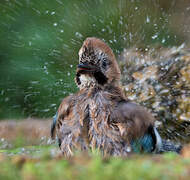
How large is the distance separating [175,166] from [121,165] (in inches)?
11.3

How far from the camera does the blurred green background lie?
641 centimetres

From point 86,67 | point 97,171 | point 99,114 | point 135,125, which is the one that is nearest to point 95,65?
point 86,67

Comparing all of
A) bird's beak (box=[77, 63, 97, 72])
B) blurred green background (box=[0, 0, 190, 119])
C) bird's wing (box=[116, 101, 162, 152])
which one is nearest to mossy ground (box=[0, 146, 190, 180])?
bird's wing (box=[116, 101, 162, 152])

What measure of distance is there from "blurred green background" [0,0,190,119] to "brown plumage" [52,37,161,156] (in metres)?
2.78

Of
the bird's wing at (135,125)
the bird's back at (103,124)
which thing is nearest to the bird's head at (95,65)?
the bird's back at (103,124)

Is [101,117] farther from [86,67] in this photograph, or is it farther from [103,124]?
[86,67]

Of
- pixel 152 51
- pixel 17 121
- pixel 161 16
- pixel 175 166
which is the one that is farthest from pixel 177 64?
pixel 175 166

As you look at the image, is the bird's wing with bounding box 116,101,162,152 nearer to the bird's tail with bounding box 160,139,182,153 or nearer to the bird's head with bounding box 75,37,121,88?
the bird's head with bounding box 75,37,121,88

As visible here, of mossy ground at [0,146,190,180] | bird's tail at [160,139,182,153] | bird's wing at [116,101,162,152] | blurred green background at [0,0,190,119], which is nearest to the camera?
mossy ground at [0,146,190,180]

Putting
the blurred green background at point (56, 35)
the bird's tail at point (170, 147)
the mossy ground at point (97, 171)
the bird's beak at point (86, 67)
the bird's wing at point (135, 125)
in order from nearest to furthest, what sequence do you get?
the mossy ground at point (97, 171) < the bird's wing at point (135, 125) < the bird's beak at point (86, 67) < the bird's tail at point (170, 147) < the blurred green background at point (56, 35)

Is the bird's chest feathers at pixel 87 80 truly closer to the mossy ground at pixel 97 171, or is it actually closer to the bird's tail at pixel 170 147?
the mossy ground at pixel 97 171

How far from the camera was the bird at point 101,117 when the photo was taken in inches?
119

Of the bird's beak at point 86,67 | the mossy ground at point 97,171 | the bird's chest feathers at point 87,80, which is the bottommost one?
the mossy ground at point 97,171

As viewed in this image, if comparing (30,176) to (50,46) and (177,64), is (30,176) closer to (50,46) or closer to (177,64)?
(177,64)
